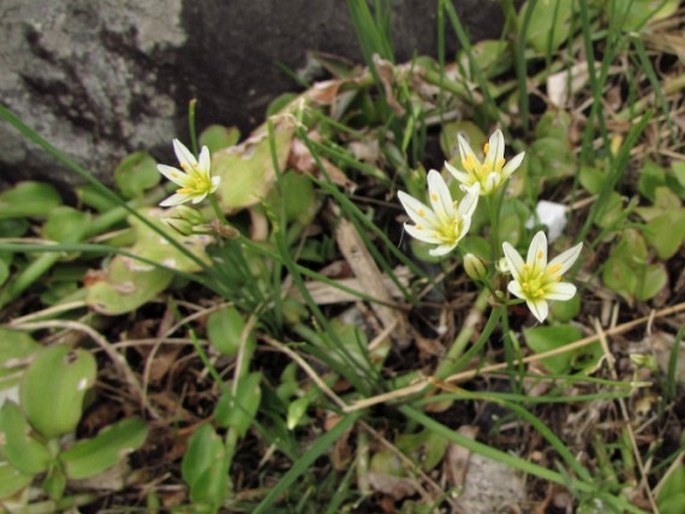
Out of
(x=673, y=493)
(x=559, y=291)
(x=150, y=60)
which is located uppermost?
(x=150, y=60)

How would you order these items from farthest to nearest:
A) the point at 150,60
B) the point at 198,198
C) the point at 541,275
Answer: the point at 150,60 → the point at 198,198 → the point at 541,275

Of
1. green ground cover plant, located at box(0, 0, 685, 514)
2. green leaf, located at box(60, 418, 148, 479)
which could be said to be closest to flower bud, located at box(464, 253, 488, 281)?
green ground cover plant, located at box(0, 0, 685, 514)

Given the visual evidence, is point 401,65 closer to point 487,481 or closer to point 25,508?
point 487,481

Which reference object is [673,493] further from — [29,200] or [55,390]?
[29,200]

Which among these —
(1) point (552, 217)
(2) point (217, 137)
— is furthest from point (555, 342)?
(2) point (217, 137)

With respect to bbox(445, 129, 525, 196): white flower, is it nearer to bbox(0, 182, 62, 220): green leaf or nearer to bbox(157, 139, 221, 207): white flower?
bbox(157, 139, 221, 207): white flower

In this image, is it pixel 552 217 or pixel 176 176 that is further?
pixel 552 217
